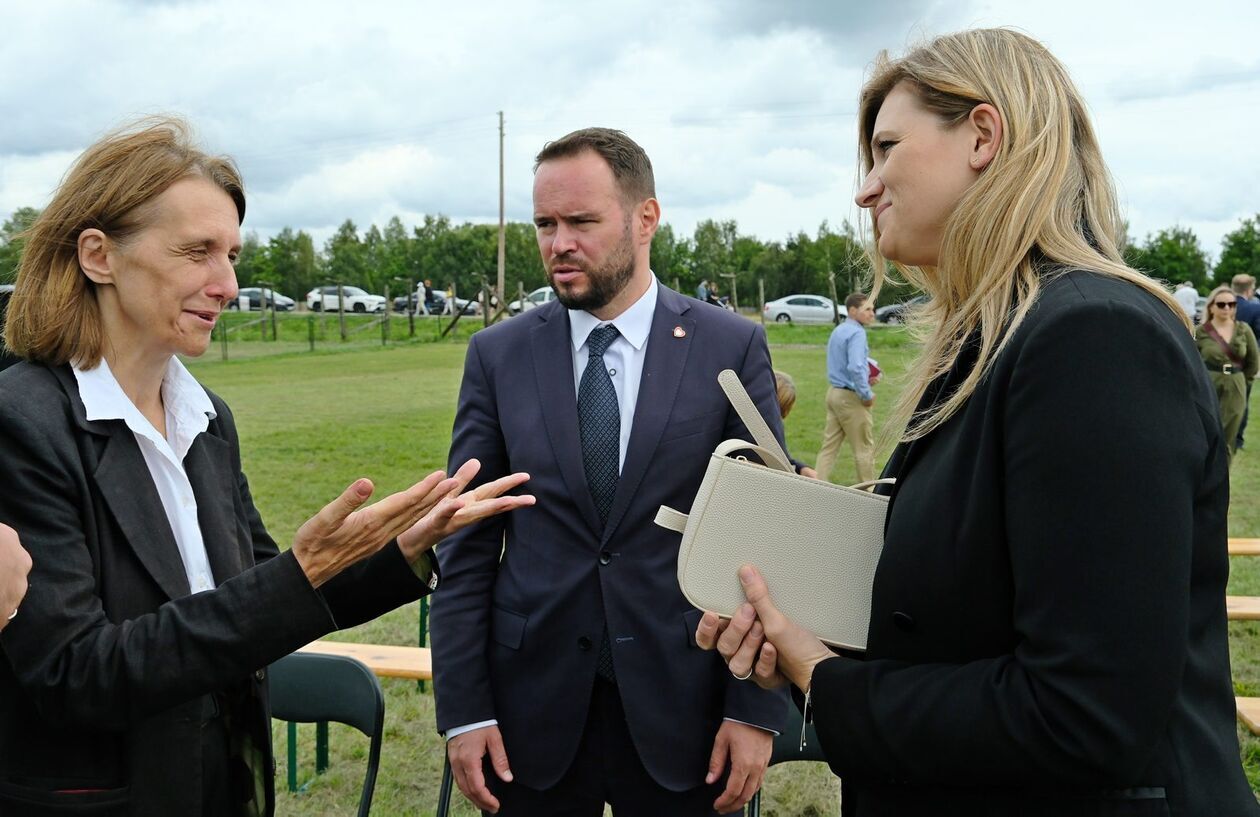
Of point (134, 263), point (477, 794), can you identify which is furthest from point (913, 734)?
point (134, 263)

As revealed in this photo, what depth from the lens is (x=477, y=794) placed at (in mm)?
2713

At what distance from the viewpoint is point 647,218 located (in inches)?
123

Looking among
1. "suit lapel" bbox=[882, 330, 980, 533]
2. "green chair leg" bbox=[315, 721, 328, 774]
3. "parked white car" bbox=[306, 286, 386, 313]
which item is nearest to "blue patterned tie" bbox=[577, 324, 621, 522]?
"suit lapel" bbox=[882, 330, 980, 533]

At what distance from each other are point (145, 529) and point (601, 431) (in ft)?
3.91

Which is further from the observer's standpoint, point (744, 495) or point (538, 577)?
point (538, 577)

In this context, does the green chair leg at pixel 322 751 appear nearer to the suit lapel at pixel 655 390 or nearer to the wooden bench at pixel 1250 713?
the suit lapel at pixel 655 390

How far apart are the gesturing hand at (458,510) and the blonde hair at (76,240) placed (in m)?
0.77

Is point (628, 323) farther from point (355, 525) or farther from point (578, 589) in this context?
point (355, 525)

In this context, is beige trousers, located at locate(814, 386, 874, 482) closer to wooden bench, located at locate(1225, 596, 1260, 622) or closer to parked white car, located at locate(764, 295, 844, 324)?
wooden bench, located at locate(1225, 596, 1260, 622)

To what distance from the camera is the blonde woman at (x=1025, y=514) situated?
127 cm

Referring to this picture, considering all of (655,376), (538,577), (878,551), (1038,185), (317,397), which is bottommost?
(317,397)

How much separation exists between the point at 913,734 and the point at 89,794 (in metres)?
1.52

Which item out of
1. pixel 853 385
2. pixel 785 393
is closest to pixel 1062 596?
pixel 785 393

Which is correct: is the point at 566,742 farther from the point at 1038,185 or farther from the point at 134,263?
the point at 1038,185
